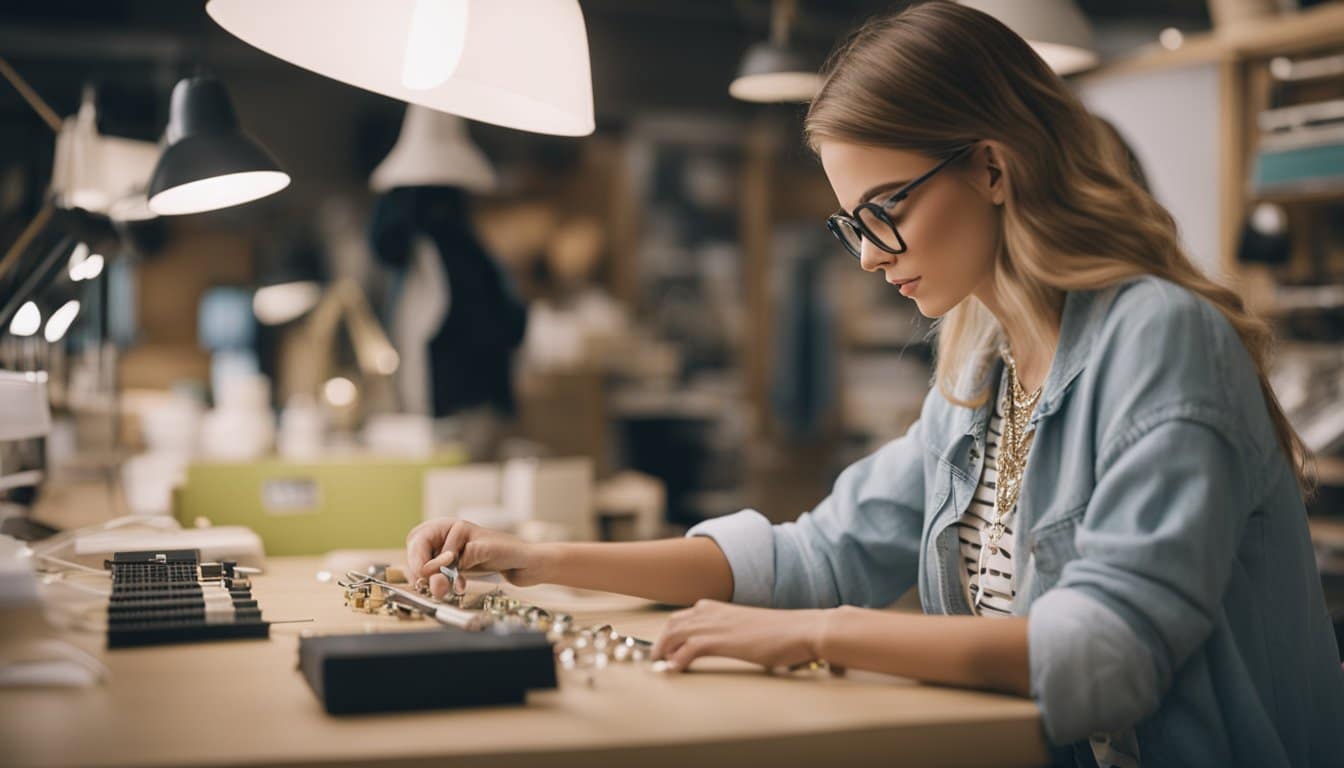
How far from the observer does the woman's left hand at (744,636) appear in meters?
1.26

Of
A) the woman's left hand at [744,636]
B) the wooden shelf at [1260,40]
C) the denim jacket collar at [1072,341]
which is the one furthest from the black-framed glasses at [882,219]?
the wooden shelf at [1260,40]

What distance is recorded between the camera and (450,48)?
1436 mm

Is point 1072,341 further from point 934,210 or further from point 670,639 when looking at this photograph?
point 670,639

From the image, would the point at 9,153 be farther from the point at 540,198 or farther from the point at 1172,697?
the point at 1172,697

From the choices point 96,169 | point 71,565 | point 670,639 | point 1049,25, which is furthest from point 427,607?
point 96,169

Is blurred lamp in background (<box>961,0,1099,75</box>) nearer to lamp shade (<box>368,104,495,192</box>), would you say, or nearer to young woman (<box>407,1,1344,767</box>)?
young woman (<box>407,1,1344,767</box>)

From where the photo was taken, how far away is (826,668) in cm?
131

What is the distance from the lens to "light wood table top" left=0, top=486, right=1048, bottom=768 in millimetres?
987

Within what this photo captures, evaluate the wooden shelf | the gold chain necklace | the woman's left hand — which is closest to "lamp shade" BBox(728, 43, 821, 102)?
the gold chain necklace

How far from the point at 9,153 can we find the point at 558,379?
2.82 metres

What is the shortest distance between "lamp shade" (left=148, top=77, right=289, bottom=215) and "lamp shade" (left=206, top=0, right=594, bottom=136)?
1.48 ft

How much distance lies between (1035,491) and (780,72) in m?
1.58

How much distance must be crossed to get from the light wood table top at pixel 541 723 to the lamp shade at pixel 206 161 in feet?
2.94

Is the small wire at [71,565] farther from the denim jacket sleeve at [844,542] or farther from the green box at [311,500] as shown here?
the green box at [311,500]
